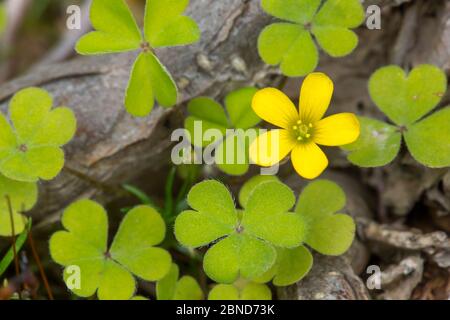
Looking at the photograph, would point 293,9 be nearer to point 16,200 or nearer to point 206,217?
point 206,217

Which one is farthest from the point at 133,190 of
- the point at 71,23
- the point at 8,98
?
the point at 71,23

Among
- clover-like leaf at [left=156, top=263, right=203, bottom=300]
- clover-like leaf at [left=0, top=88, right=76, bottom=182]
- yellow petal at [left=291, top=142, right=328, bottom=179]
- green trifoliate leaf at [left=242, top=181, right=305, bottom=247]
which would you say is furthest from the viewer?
clover-like leaf at [left=156, top=263, right=203, bottom=300]

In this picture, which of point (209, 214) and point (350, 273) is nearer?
point (209, 214)

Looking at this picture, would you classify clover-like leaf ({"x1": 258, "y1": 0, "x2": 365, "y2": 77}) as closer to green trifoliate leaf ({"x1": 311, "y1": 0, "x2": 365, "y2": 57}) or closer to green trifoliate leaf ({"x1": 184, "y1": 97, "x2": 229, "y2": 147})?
green trifoliate leaf ({"x1": 311, "y1": 0, "x2": 365, "y2": 57})

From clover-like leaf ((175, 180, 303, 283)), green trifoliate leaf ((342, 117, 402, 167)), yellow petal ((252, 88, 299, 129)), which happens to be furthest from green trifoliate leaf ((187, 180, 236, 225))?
green trifoliate leaf ((342, 117, 402, 167))

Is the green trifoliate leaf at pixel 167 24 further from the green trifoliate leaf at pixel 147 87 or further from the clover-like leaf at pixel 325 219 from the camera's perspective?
the clover-like leaf at pixel 325 219

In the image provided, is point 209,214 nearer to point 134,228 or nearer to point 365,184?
point 134,228

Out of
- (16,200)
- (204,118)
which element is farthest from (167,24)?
(16,200)
